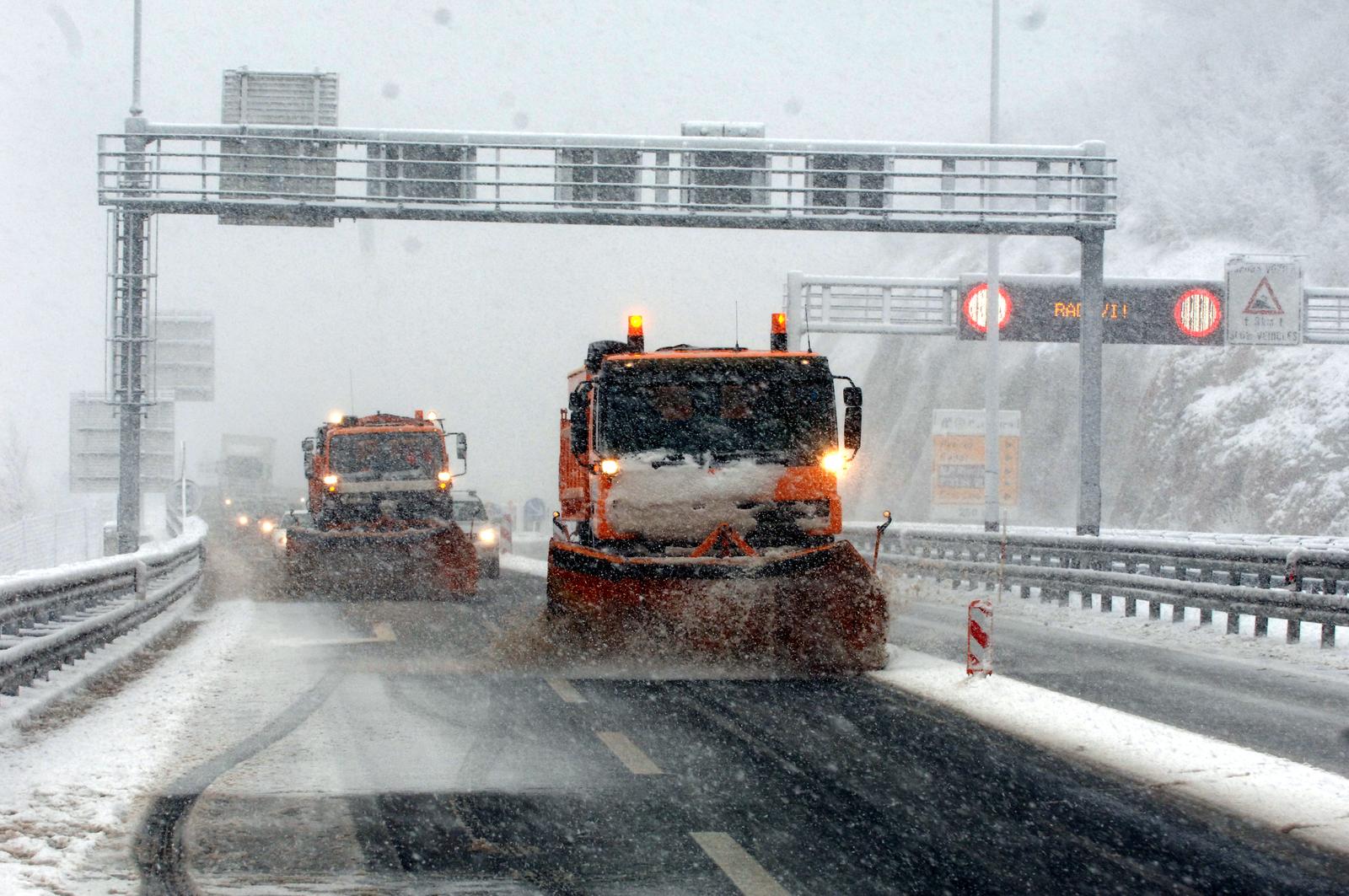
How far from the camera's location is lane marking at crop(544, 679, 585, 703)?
33.1ft

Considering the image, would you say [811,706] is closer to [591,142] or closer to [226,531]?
[591,142]

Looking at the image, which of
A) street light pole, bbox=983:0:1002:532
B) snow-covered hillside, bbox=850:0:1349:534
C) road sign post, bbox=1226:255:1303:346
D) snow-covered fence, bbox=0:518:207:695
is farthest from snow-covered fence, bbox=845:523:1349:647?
snow-covered hillside, bbox=850:0:1349:534

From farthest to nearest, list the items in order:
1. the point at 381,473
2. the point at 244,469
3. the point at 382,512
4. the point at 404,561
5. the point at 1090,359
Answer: the point at 244,469 < the point at 381,473 < the point at 382,512 < the point at 1090,359 < the point at 404,561

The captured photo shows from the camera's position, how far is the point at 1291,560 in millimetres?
14156

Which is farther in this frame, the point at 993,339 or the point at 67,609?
the point at 993,339

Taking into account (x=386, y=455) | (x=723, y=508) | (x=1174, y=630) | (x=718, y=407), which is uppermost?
(x=718, y=407)

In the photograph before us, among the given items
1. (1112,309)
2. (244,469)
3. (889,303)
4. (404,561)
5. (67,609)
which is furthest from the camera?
(244,469)

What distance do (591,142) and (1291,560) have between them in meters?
11.5

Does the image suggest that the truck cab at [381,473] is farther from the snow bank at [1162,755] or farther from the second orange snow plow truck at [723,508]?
the snow bank at [1162,755]

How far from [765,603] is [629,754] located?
139 inches

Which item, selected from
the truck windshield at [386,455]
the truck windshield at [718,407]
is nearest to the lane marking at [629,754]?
the truck windshield at [718,407]

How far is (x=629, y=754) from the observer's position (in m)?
8.00

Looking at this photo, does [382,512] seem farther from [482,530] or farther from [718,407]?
[718,407]

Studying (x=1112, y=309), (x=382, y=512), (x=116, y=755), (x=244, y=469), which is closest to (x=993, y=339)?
(x=1112, y=309)
